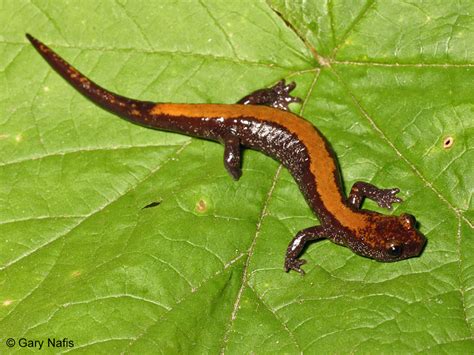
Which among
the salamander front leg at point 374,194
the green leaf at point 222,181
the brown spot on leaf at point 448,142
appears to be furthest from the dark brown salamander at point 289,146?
the brown spot on leaf at point 448,142

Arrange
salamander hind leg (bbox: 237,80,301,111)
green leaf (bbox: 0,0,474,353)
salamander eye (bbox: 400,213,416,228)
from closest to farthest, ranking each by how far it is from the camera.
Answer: green leaf (bbox: 0,0,474,353) → salamander eye (bbox: 400,213,416,228) → salamander hind leg (bbox: 237,80,301,111)

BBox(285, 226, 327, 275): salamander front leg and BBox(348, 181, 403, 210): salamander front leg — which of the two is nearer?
BBox(285, 226, 327, 275): salamander front leg

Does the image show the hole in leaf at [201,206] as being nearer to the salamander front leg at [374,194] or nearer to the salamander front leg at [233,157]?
the salamander front leg at [233,157]

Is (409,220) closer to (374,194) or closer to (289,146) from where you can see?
(374,194)

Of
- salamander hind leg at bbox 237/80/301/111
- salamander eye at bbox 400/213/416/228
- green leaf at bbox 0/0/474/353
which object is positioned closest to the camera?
green leaf at bbox 0/0/474/353

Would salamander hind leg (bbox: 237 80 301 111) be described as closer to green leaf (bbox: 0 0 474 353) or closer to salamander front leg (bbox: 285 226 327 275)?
green leaf (bbox: 0 0 474 353)

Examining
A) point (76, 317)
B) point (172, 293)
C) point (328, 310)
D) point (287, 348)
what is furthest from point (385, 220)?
point (76, 317)

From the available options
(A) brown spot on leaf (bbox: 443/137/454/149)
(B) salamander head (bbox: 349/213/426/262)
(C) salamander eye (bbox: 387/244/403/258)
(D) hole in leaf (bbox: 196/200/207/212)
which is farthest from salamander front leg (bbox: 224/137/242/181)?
(A) brown spot on leaf (bbox: 443/137/454/149)
